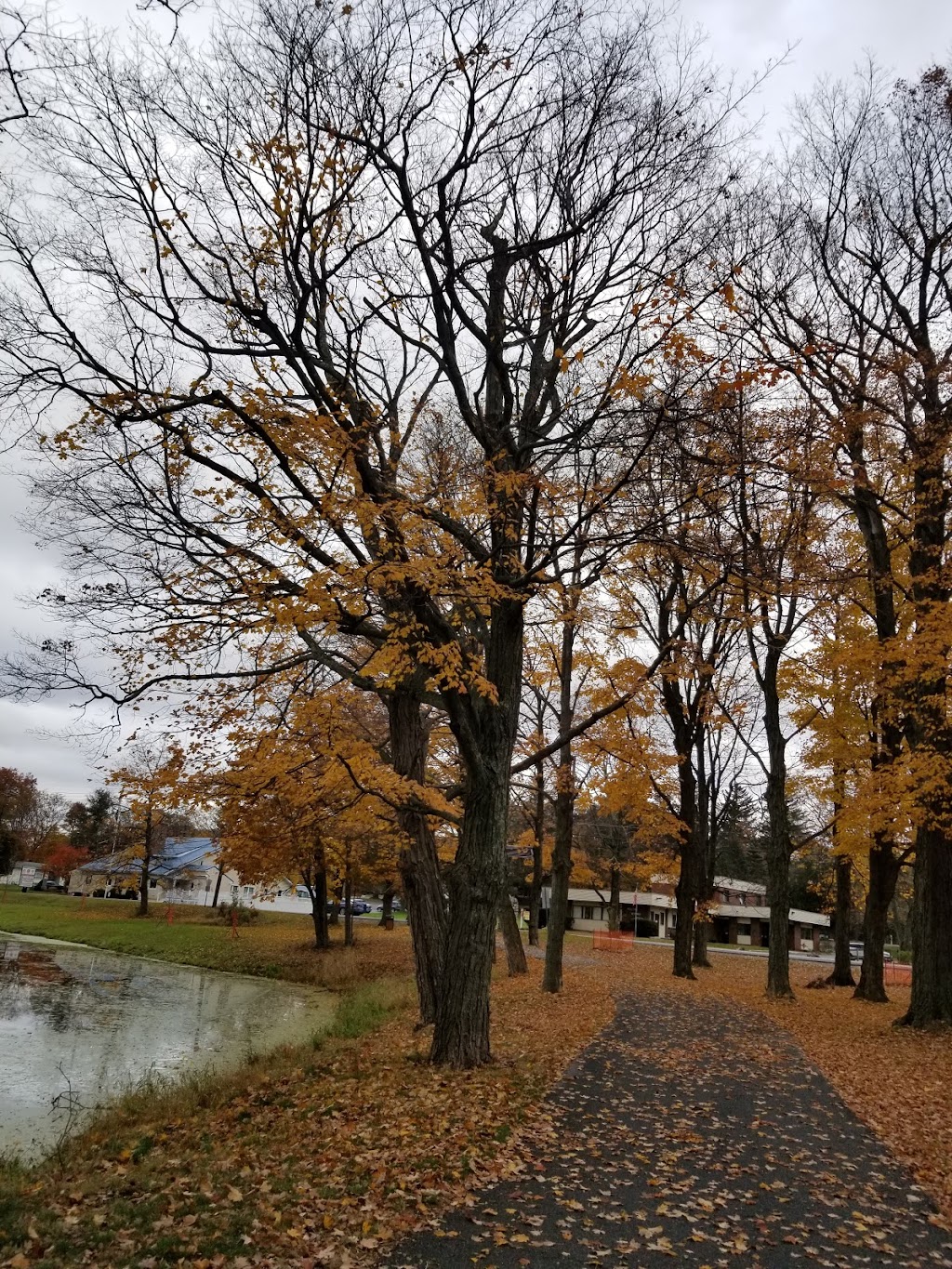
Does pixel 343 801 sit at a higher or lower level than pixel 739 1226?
higher

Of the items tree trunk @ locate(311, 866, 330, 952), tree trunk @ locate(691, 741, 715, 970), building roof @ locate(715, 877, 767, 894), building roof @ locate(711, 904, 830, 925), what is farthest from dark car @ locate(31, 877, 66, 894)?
tree trunk @ locate(691, 741, 715, 970)

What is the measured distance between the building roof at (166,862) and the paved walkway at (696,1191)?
1688 inches

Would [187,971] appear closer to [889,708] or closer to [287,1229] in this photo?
[889,708]

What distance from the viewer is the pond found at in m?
9.57

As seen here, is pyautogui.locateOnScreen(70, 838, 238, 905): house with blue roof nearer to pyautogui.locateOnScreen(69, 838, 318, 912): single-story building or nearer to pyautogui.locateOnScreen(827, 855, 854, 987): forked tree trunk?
pyautogui.locateOnScreen(69, 838, 318, 912): single-story building

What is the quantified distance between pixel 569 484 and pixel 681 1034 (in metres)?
8.28

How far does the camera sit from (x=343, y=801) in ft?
36.1

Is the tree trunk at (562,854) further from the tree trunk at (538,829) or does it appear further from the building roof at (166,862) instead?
the building roof at (166,862)

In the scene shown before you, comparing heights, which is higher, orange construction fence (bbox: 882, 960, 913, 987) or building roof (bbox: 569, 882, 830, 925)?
orange construction fence (bbox: 882, 960, 913, 987)

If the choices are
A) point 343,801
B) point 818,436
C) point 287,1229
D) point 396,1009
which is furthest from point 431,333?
point 396,1009

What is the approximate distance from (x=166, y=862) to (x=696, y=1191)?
5575cm

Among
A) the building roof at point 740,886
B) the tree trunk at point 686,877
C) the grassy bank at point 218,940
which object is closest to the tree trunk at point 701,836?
the tree trunk at point 686,877

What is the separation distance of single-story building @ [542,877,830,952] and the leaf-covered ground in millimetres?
45981

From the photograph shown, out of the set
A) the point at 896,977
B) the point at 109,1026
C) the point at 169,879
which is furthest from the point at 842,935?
the point at 169,879
